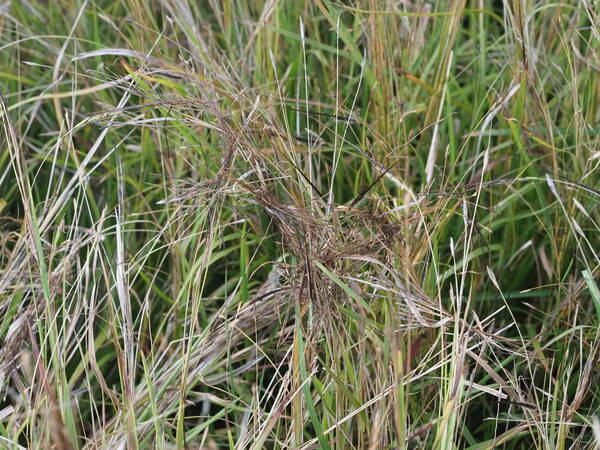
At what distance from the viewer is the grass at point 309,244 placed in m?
0.91

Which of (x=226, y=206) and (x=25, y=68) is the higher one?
(x=25, y=68)

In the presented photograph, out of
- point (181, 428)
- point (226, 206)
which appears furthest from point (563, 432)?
point (226, 206)

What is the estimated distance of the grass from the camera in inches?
35.7

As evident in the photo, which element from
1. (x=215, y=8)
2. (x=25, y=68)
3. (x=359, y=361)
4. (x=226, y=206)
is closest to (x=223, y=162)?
Result: (x=226, y=206)

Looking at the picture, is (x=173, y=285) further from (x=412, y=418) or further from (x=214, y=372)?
(x=412, y=418)

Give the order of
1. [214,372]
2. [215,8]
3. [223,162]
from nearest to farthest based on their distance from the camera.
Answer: [223,162], [214,372], [215,8]

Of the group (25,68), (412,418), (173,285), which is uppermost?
(25,68)

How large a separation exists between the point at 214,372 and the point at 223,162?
0.31m

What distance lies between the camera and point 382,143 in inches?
46.3

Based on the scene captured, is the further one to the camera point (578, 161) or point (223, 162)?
point (578, 161)

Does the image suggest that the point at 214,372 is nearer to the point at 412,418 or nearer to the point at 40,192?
the point at 412,418

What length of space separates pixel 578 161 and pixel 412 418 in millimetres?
434

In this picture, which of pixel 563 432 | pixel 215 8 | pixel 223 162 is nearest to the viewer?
pixel 563 432

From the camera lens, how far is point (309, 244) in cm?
95
